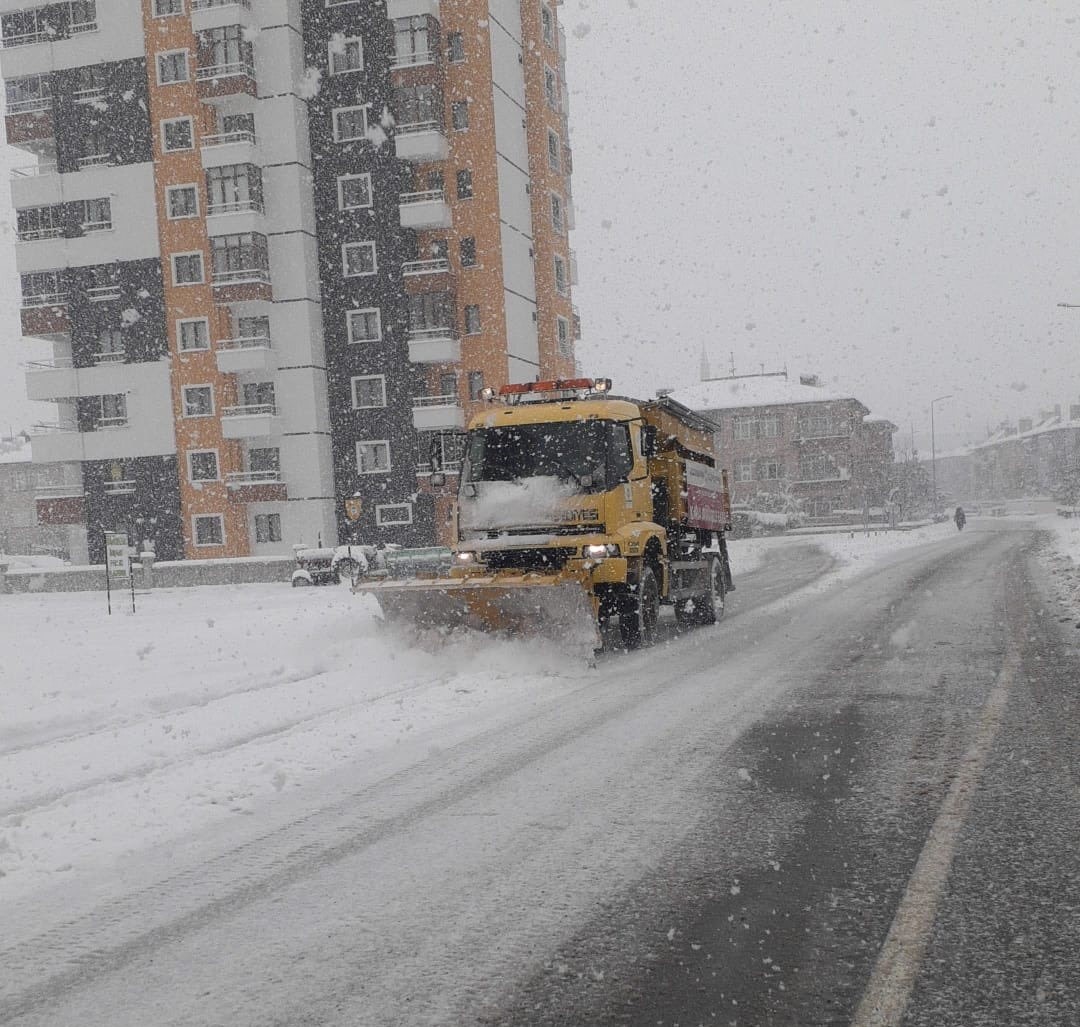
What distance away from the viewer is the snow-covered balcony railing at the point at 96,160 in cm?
4191

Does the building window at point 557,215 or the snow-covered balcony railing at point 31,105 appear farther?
the building window at point 557,215

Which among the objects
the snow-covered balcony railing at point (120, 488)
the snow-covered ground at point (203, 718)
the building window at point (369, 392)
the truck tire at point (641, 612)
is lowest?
the snow-covered ground at point (203, 718)

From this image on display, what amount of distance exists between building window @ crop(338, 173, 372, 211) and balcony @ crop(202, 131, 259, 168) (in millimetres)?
3388

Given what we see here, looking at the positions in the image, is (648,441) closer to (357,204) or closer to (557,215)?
(357,204)

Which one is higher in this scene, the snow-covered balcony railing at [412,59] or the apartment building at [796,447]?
the snow-covered balcony railing at [412,59]

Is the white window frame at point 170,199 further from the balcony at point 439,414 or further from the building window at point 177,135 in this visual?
the balcony at point 439,414

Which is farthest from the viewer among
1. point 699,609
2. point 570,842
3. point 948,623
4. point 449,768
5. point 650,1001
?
point 699,609

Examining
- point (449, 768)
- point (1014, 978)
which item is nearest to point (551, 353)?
point (449, 768)

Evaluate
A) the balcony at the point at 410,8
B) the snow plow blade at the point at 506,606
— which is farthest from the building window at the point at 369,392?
the snow plow blade at the point at 506,606

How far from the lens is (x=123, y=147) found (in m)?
41.8

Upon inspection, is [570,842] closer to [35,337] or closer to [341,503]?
[341,503]

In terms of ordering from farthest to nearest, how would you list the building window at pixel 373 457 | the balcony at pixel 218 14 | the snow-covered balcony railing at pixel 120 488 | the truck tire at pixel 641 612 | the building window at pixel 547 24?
the building window at pixel 547 24 < the snow-covered balcony railing at pixel 120 488 < the building window at pixel 373 457 < the balcony at pixel 218 14 < the truck tire at pixel 641 612

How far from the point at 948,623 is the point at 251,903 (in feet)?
37.1

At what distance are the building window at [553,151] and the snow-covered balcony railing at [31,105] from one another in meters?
20.3
